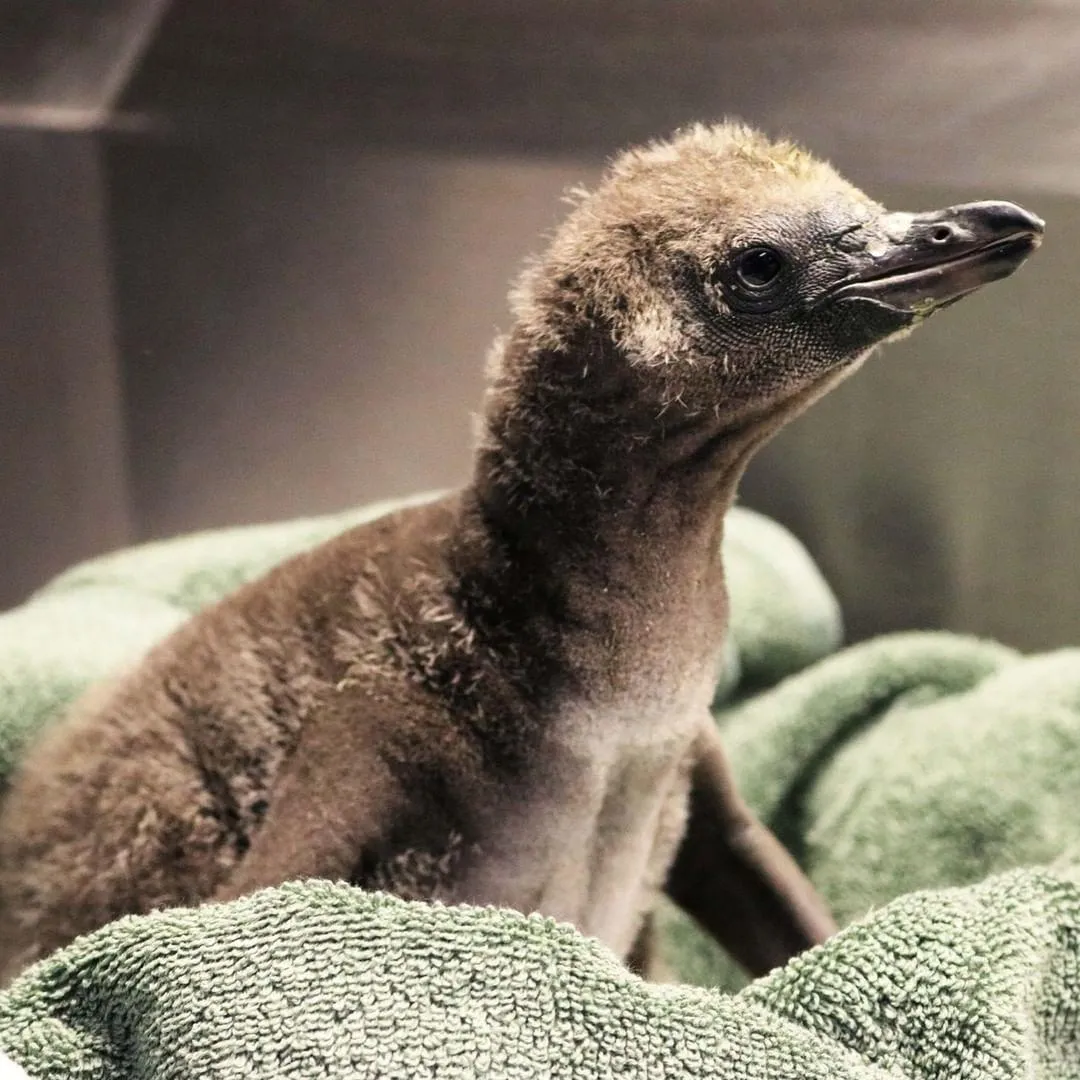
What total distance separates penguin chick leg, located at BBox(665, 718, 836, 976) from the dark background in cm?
42

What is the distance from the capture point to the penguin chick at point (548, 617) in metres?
0.59

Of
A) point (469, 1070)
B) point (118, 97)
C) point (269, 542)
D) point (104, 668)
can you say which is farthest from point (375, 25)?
point (469, 1070)

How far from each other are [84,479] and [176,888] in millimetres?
636

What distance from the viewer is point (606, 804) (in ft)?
2.29

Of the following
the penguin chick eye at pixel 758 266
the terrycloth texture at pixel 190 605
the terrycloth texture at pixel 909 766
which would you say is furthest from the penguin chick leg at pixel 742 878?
the penguin chick eye at pixel 758 266

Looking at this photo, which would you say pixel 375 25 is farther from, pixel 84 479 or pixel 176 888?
pixel 176 888

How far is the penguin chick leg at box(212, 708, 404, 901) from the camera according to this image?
625 mm

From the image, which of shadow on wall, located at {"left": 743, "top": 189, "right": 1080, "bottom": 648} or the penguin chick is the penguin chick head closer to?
the penguin chick

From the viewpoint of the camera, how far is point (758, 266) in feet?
1.94

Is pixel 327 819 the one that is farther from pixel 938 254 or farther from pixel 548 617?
pixel 938 254

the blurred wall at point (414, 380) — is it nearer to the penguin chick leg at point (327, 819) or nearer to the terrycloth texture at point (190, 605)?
the terrycloth texture at point (190, 605)

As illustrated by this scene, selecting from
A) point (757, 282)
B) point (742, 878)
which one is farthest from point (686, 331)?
point (742, 878)

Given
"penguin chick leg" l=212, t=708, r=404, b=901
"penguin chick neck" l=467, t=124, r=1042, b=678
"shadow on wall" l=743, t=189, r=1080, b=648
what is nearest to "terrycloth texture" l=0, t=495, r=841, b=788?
"shadow on wall" l=743, t=189, r=1080, b=648

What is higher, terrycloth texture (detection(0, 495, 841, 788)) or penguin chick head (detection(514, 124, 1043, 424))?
penguin chick head (detection(514, 124, 1043, 424))
